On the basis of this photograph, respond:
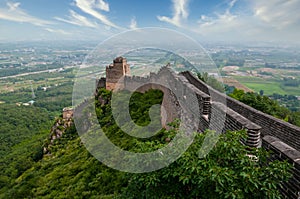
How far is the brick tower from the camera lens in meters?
21.7

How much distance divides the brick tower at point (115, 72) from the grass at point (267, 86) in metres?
38.1

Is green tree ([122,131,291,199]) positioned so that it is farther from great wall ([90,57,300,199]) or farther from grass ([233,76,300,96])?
grass ([233,76,300,96])

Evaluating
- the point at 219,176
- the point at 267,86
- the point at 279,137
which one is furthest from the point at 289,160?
the point at 267,86

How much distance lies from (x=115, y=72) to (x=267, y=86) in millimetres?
46315

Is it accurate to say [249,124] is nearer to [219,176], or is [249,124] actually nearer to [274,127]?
[219,176]

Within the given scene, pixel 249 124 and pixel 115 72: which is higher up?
pixel 249 124

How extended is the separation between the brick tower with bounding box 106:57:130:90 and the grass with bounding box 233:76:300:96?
125ft

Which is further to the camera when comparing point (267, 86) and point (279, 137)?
point (267, 86)

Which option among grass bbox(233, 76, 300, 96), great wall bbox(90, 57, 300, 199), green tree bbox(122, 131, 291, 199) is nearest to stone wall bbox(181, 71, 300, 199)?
great wall bbox(90, 57, 300, 199)

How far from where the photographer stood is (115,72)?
21906 mm

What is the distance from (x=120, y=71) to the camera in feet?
71.6

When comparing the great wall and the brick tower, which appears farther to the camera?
the brick tower

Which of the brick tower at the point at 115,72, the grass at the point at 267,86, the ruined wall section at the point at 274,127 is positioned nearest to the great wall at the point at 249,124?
the ruined wall section at the point at 274,127

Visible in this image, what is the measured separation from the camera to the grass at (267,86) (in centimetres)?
5286
